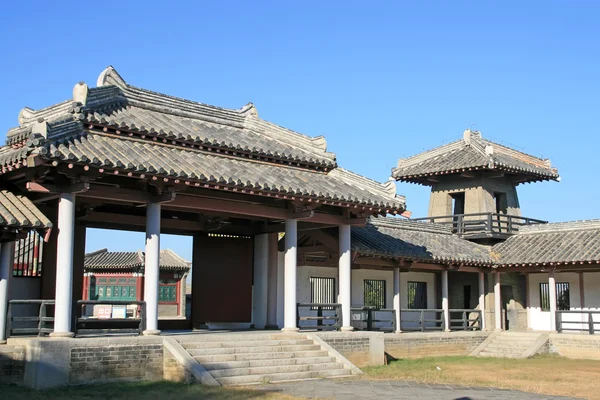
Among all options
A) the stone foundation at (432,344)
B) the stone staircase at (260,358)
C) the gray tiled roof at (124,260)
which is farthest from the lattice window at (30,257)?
the gray tiled roof at (124,260)

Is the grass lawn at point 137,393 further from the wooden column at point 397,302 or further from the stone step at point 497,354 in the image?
the stone step at point 497,354

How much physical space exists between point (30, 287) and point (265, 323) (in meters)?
6.27

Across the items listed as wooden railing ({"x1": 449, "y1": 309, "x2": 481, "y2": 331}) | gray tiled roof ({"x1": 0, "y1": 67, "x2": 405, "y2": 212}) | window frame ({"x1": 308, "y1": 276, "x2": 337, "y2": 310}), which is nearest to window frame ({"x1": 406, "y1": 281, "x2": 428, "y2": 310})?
wooden railing ({"x1": 449, "y1": 309, "x2": 481, "y2": 331})

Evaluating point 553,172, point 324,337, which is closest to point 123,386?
point 324,337

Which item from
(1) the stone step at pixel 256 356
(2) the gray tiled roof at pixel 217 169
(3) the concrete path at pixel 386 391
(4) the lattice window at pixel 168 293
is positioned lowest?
(3) the concrete path at pixel 386 391

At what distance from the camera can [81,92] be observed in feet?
49.2

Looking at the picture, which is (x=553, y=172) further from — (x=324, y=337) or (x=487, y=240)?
(x=324, y=337)

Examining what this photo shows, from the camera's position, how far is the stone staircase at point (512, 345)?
2312 cm

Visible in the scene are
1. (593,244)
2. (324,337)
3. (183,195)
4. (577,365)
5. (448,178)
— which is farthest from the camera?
(448,178)

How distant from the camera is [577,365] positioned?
66.8ft

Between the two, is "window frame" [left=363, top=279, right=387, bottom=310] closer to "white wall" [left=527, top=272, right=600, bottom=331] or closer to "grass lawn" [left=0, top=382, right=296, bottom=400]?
"white wall" [left=527, top=272, right=600, bottom=331]

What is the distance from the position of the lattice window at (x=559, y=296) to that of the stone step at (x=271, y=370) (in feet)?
45.5

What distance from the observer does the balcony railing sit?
27.6m

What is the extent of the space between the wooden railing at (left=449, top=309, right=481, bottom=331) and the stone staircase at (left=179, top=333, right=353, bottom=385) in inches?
389
